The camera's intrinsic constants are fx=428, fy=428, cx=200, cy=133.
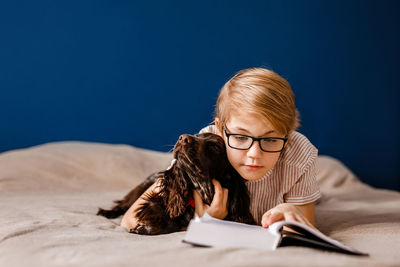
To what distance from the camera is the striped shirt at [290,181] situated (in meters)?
1.68

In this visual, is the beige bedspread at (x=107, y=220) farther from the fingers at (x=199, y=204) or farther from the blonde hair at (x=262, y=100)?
the blonde hair at (x=262, y=100)

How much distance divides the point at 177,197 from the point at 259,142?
334mm

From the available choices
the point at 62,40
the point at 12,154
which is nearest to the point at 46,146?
the point at 12,154

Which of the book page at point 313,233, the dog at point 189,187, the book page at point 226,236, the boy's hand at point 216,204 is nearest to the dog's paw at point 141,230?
the dog at point 189,187

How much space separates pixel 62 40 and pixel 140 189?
192 centimetres

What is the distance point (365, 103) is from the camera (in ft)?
13.2

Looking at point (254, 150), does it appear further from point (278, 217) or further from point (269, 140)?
point (278, 217)

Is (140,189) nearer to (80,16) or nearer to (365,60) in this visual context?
(80,16)

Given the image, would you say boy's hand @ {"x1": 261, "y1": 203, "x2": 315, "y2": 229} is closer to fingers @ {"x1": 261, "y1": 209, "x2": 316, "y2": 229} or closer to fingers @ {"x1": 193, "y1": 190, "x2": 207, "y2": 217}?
fingers @ {"x1": 261, "y1": 209, "x2": 316, "y2": 229}

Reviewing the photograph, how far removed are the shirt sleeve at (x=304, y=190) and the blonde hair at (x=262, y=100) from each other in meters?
0.27

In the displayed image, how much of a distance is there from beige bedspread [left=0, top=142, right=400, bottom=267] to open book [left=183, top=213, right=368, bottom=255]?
28mm

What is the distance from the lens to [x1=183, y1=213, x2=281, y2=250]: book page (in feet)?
3.68

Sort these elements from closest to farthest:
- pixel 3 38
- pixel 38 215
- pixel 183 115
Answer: pixel 38 215
pixel 3 38
pixel 183 115

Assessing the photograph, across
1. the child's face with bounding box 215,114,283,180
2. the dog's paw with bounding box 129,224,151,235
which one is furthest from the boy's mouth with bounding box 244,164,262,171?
the dog's paw with bounding box 129,224,151,235
